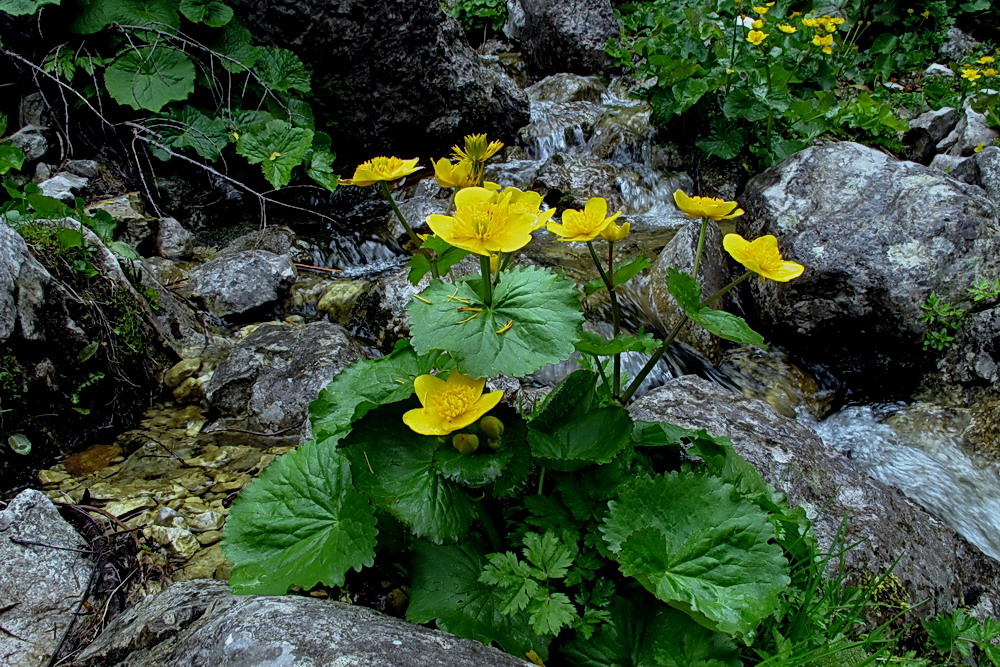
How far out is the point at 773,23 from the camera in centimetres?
670

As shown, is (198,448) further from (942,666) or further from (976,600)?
(976,600)

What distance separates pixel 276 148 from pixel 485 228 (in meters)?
4.81

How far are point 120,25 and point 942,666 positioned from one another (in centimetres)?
671

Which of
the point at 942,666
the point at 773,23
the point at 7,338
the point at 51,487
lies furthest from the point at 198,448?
the point at 773,23

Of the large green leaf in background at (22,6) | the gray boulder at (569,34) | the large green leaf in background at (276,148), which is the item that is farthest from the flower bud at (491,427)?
the gray boulder at (569,34)

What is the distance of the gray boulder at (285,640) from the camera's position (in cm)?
107

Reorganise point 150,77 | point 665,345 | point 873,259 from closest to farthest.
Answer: point 665,345 → point 873,259 → point 150,77

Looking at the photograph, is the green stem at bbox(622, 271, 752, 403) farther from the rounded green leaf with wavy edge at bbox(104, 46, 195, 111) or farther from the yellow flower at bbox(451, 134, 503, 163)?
the rounded green leaf with wavy edge at bbox(104, 46, 195, 111)

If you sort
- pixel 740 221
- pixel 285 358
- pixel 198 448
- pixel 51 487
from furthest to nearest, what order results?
pixel 740 221 < pixel 285 358 < pixel 198 448 < pixel 51 487

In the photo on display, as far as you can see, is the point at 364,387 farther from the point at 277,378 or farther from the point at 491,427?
the point at 277,378

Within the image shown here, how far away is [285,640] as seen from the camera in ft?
3.56

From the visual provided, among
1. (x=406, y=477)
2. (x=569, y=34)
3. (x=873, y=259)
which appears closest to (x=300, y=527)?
(x=406, y=477)

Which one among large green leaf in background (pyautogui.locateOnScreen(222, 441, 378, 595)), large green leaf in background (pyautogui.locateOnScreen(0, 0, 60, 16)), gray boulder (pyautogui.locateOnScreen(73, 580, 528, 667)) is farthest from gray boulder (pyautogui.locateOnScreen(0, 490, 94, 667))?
large green leaf in background (pyautogui.locateOnScreen(0, 0, 60, 16))

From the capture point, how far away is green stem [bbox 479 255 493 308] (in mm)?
1262
